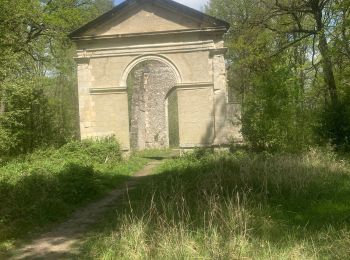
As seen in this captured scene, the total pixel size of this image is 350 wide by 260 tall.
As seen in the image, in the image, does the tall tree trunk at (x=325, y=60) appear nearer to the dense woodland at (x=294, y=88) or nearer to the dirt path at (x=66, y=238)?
Answer: the dense woodland at (x=294, y=88)

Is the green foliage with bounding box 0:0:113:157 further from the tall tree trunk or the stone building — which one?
the tall tree trunk

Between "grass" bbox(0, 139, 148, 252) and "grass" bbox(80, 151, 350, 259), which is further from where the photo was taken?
"grass" bbox(0, 139, 148, 252)

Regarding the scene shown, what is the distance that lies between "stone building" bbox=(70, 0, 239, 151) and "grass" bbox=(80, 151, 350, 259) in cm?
633

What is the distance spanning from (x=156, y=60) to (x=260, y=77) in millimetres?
4737

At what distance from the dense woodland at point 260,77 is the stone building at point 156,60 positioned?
5.32ft

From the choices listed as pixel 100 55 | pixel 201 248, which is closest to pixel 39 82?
pixel 100 55

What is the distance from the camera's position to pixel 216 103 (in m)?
16.6

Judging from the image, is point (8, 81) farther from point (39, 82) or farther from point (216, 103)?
point (216, 103)

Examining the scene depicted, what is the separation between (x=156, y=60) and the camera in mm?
16875

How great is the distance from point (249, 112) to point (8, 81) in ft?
27.9

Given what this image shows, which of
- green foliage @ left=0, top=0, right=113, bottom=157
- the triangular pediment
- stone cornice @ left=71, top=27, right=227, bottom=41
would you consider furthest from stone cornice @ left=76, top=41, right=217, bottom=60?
green foliage @ left=0, top=0, right=113, bottom=157

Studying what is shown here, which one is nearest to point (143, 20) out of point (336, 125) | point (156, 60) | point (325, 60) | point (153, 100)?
point (156, 60)

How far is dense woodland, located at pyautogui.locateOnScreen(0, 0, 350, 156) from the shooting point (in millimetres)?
13656

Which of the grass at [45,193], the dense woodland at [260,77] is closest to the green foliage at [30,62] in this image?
the dense woodland at [260,77]
